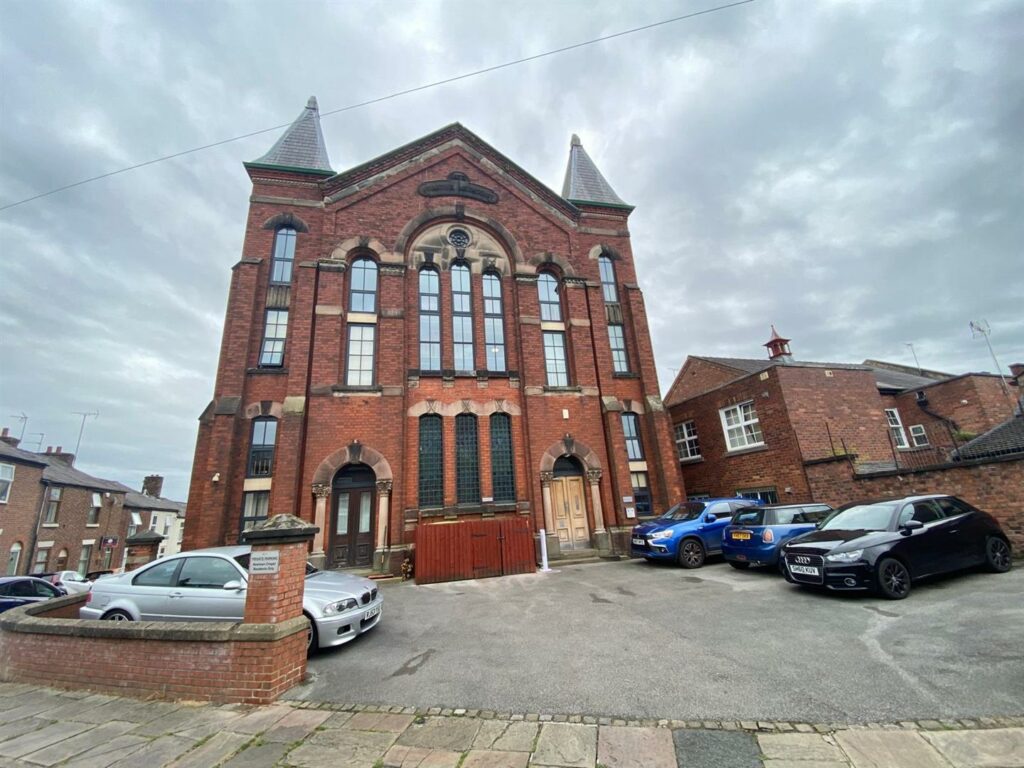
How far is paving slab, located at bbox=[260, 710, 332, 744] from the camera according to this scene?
11.8 ft

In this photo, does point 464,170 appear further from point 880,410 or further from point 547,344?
point 880,410

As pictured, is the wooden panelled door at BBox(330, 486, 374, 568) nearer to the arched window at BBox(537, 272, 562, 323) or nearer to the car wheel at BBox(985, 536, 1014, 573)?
the arched window at BBox(537, 272, 562, 323)

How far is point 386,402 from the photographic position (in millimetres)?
13148

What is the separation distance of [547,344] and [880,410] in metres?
12.4

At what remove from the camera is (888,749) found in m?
2.96

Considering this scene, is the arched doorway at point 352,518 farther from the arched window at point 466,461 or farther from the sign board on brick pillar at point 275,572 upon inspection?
the sign board on brick pillar at point 275,572

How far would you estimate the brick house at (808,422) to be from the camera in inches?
549

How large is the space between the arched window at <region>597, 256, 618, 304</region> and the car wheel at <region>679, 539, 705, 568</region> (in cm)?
963

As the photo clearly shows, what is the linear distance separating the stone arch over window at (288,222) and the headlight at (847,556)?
55.9ft

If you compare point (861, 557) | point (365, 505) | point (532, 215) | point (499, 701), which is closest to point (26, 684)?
point (499, 701)

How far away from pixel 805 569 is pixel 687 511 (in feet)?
15.1


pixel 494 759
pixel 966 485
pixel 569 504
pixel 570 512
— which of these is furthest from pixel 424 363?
pixel 966 485

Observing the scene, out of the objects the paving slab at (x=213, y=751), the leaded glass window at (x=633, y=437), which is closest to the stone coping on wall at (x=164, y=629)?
the paving slab at (x=213, y=751)

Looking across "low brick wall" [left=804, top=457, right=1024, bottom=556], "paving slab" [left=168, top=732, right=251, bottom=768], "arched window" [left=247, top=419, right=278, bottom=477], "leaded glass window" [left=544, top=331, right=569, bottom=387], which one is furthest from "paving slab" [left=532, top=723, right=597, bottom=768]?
"arched window" [left=247, top=419, right=278, bottom=477]
